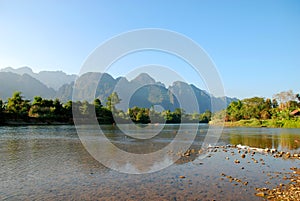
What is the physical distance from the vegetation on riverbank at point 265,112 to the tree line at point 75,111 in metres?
24.4

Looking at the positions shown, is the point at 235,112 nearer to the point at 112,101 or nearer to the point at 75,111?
the point at 112,101

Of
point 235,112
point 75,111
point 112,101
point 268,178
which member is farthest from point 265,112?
point 268,178

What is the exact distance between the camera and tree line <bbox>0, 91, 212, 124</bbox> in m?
62.9

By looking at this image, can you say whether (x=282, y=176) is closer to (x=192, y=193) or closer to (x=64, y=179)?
(x=192, y=193)

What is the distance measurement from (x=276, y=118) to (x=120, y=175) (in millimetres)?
70035

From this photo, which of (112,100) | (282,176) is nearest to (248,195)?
(282,176)

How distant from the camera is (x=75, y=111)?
270ft

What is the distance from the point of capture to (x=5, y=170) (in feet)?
37.1

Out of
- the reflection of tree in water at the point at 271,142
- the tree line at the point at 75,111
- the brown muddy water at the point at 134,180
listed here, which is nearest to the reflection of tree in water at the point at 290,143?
the reflection of tree in water at the point at 271,142

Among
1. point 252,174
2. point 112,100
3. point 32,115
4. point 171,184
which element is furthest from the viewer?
point 112,100

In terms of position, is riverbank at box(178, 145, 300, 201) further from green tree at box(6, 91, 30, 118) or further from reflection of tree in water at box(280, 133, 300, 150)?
green tree at box(6, 91, 30, 118)

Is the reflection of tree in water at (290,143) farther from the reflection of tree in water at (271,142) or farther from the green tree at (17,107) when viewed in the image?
the green tree at (17,107)

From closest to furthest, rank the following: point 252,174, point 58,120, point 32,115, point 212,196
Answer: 1. point 212,196
2. point 252,174
3. point 32,115
4. point 58,120

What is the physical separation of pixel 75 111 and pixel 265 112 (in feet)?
217
